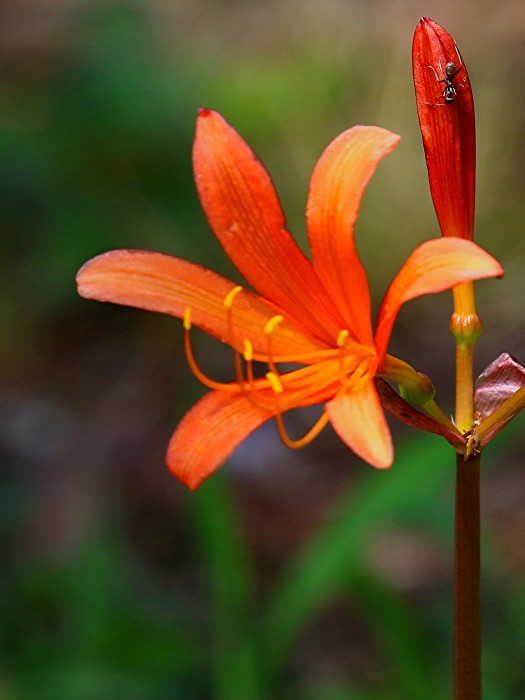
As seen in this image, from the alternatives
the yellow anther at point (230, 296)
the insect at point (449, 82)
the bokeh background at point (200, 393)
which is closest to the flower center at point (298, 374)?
the yellow anther at point (230, 296)

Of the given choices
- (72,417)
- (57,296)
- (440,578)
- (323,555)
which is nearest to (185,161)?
(57,296)

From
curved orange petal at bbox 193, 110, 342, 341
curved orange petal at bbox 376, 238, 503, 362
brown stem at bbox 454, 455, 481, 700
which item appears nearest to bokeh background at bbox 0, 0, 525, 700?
brown stem at bbox 454, 455, 481, 700

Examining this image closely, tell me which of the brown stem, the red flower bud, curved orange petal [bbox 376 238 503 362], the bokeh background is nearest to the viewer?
curved orange petal [bbox 376 238 503 362]

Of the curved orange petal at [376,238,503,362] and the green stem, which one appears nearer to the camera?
the curved orange petal at [376,238,503,362]

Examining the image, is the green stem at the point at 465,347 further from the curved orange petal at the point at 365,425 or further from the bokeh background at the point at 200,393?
the bokeh background at the point at 200,393

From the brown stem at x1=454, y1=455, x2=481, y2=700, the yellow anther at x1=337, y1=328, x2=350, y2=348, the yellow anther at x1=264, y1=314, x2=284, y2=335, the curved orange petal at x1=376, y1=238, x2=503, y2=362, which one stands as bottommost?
the brown stem at x1=454, y1=455, x2=481, y2=700

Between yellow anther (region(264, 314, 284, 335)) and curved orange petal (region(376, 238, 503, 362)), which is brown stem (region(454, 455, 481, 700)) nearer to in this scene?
curved orange petal (region(376, 238, 503, 362))

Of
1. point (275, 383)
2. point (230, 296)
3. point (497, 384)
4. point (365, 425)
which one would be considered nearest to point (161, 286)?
point (230, 296)

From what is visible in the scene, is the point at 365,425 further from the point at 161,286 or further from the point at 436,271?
the point at 161,286
